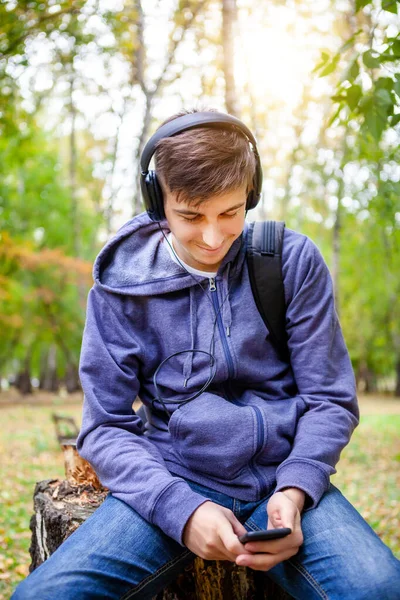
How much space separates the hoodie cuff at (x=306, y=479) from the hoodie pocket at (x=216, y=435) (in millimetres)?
144

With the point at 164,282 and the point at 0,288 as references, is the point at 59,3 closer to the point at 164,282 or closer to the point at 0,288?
the point at 164,282

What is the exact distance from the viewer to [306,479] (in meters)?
1.83

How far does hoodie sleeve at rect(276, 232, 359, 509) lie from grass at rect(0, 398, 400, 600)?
97.3 inches

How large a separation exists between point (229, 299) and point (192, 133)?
2.02 ft

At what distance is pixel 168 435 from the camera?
7.09 feet

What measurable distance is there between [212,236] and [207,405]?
1.92ft

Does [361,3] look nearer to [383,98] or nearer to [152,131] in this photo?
[383,98]

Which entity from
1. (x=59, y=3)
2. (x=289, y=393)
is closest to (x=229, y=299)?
(x=289, y=393)

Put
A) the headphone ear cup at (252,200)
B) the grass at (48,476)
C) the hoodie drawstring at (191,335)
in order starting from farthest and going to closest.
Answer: the grass at (48,476), the headphone ear cup at (252,200), the hoodie drawstring at (191,335)

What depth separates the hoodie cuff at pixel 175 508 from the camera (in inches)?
67.9

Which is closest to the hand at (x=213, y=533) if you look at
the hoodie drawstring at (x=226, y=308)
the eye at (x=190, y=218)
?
the hoodie drawstring at (x=226, y=308)

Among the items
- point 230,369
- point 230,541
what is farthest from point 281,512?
point 230,369

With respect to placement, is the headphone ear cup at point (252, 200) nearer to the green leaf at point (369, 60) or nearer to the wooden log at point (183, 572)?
the green leaf at point (369, 60)

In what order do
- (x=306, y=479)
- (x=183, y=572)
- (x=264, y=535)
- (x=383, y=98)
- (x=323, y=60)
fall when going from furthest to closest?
(x=323, y=60) → (x=383, y=98) → (x=183, y=572) → (x=306, y=479) → (x=264, y=535)
